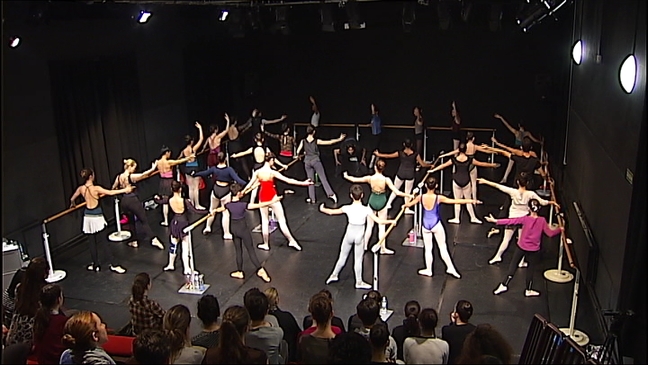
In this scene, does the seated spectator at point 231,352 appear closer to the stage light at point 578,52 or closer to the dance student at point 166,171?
the dance student at point 166,171

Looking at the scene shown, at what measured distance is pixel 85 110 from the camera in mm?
9648

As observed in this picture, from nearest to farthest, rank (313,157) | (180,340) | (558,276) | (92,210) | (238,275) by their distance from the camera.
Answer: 1. (180,340)
2. (558,276)
3. (238,275)
4. (92,210)
5. (313,157)

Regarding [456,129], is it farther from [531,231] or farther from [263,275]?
[263,275]

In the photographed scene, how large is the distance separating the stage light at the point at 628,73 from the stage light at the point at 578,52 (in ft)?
12.4

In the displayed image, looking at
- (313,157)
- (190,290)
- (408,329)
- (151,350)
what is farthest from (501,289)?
(151,350)

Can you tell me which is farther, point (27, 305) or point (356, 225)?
point (356, 225)

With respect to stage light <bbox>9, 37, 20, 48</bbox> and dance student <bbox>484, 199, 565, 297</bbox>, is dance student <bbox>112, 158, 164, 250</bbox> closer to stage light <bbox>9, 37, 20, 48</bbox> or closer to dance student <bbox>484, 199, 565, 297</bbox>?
stage light <bbox>9, 37, 20, 48</bbox>

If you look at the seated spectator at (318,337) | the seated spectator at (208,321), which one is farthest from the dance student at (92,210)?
the seated spectator at (318,337)

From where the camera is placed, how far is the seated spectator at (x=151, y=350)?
3.58 meters

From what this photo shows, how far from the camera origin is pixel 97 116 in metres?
9.93

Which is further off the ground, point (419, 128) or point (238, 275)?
point (419, 128)

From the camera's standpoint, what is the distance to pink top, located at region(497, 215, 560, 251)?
7105 millimetres

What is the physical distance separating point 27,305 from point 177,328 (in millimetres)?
1393

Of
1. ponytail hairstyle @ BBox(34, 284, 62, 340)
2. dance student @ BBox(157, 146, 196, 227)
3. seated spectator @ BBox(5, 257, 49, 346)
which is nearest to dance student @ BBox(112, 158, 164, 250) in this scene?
dance student @ BBox(157, 146, 196, 227)
